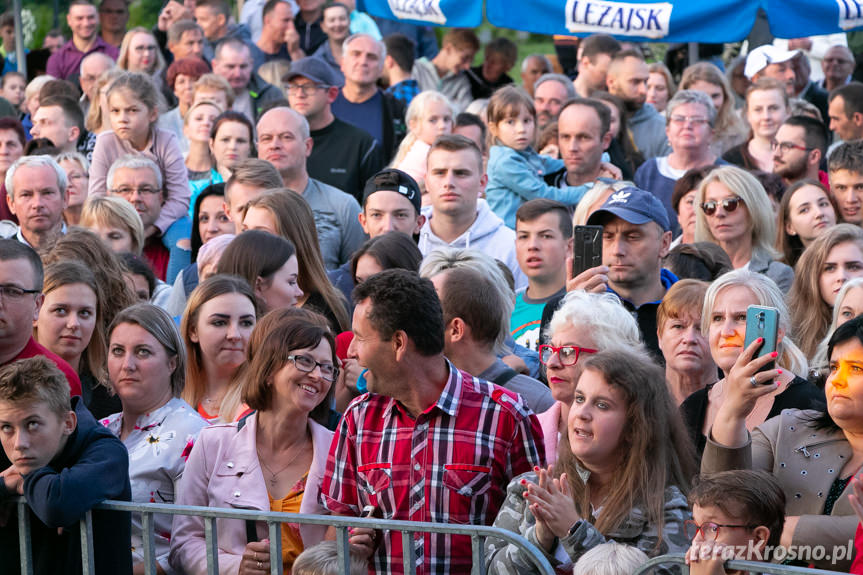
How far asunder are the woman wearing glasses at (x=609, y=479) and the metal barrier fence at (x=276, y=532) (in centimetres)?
14

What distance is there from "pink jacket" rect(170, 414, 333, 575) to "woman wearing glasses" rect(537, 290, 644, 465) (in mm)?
852

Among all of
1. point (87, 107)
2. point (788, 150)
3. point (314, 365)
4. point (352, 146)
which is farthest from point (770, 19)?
point (87, 107)

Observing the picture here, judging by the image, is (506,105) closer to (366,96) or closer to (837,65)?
(366,96)

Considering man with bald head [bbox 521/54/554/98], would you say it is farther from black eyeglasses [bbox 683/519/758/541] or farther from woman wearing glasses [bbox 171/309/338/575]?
black eyeglasses [bbox 683/519/758/541]

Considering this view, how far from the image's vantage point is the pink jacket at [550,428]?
15.4 feet

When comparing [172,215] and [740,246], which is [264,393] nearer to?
[740,246]

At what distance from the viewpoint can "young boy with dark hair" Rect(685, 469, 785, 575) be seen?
12.3ft

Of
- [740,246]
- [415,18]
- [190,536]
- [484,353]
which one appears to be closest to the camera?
[190,536]

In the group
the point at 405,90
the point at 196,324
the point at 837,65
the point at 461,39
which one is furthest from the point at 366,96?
the point at 196,324

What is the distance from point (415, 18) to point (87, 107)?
4.58m

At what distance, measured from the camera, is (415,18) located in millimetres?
9805

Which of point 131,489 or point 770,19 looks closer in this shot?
point 131,489

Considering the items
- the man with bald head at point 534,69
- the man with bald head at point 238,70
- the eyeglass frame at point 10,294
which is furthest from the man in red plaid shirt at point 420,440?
the man with bald head at point 534,69

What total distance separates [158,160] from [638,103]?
4111 mm
